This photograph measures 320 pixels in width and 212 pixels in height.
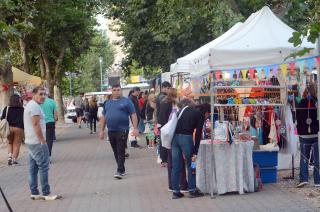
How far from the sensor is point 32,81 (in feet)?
89.2

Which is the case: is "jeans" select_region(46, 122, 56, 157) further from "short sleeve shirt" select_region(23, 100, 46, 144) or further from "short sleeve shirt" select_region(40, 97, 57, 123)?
"short sleeve shirt" select_region(23, 100, 46, 144)

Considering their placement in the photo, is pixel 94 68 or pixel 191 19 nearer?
pixel 191 19

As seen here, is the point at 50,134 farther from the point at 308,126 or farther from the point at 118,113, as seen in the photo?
the point at 308,126

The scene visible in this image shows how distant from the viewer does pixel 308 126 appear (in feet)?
34.8

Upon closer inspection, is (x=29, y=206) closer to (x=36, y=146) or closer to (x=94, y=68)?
(x=36, y=146)

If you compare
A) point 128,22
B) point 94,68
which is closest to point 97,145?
point 128,22

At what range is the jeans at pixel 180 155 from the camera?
9969mm

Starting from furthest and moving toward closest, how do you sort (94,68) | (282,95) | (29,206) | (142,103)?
(94,68) → (142,103) → (282,95) → (29,206)

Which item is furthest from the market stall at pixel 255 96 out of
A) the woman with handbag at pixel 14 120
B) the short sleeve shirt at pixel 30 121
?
the woman with handbag at pixel 14 120

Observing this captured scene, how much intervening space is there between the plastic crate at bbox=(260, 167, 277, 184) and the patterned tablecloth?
1062mm

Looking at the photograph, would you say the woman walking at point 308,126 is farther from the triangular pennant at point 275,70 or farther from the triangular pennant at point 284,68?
the triangular pennant at point 275,70

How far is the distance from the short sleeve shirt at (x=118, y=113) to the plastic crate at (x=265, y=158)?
2.69 metres

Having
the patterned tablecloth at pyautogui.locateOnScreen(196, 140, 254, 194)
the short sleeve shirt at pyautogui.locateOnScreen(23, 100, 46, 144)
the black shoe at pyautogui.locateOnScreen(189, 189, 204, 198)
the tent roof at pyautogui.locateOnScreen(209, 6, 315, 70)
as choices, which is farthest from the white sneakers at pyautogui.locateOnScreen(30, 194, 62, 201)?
the tent roof at pyautogui.locateOnScreen(209, 6, 315, 70)

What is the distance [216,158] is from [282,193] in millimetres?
1172
